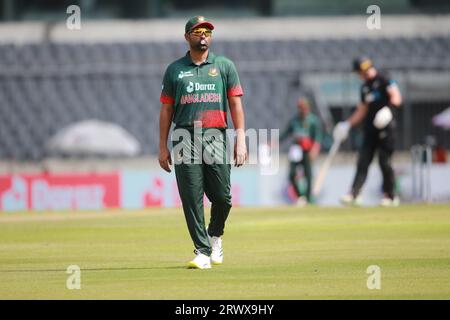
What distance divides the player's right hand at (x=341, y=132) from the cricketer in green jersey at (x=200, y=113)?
1282 cm

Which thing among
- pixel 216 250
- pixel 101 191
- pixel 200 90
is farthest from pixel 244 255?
pixel 101 191

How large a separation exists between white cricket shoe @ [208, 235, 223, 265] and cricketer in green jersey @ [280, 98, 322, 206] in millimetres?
12087

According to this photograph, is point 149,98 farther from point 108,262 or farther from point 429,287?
point 429,287

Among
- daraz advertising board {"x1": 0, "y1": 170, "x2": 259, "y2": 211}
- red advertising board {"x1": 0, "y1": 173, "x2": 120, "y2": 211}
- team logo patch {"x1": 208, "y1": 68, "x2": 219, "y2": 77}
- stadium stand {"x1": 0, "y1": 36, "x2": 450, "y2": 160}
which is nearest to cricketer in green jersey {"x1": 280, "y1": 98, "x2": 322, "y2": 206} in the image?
daraz advertising board {"x1": 0, "y1": 170, "x2": 259, "y2": 211}

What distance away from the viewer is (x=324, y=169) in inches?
1037

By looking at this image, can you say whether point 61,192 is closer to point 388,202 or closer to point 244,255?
point 388,202

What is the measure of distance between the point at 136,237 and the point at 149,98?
41.3ft

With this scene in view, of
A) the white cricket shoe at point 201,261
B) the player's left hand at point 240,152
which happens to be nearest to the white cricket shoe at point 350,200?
the white cricket shoe at point 201,261

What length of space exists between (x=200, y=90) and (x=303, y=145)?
522 inches

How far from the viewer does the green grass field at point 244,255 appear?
37.0 ft

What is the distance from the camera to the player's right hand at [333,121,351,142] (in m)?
25.9

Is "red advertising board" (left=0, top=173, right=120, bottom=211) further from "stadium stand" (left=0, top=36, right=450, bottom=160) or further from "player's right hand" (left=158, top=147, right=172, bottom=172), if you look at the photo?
"player's right hand" (left=158, top=147, right=172, bottom=172)

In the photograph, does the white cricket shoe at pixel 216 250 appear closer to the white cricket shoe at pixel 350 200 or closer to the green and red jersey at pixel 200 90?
the green and red jersey at pixel 200 90
